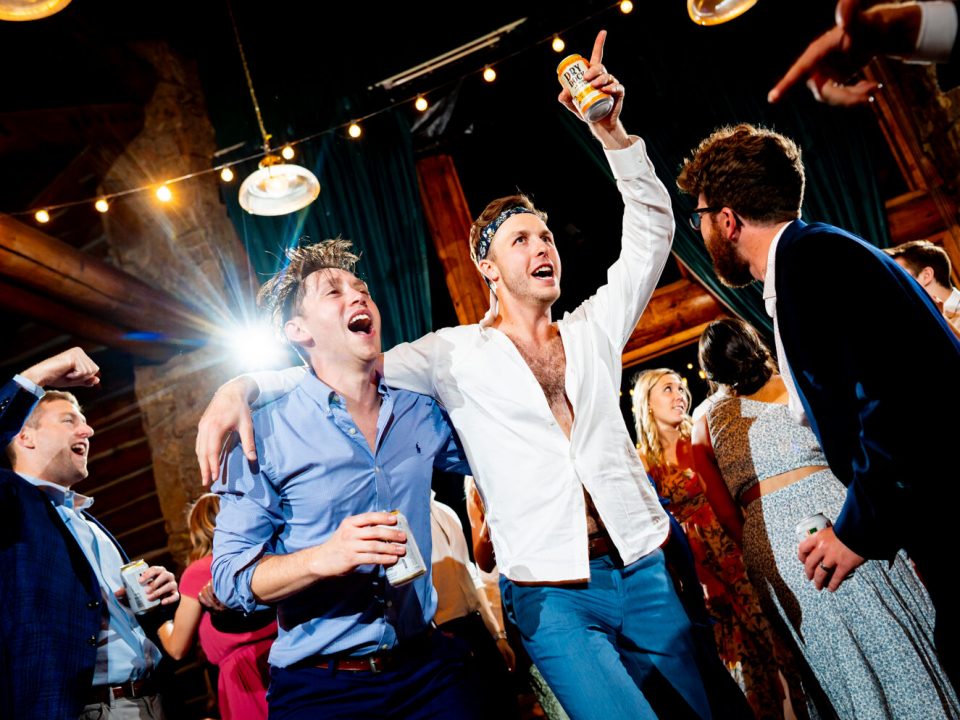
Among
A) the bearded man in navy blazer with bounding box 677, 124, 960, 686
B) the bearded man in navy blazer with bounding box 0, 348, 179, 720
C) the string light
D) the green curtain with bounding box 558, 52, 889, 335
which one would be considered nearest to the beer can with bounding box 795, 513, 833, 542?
the bearded man in navy blazer with bounding box 677, 124, 960, 686

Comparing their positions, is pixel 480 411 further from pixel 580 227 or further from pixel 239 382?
pixel 580 227

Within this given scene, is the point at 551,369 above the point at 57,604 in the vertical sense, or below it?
above

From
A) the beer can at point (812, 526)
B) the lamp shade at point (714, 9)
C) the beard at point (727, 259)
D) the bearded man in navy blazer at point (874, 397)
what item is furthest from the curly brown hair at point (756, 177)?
the lamp shade at point (714, 9)

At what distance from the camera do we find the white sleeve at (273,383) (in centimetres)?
236

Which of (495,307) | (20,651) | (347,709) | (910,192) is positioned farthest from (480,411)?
(910,192)

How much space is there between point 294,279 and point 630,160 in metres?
1.46

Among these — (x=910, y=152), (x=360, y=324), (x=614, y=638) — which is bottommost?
(x=614, y=638)

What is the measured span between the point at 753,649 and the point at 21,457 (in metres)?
4.46

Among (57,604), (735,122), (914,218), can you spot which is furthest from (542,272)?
(914,218)

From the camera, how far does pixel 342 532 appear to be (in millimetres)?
1705

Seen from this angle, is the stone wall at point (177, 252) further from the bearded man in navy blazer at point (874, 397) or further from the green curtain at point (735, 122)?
the bearded man in navy blazer at point (874, 397)

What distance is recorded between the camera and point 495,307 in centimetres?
270

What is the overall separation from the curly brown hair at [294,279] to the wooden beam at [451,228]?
338 centimetres

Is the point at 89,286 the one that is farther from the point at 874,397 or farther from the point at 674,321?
the point at 874,397
